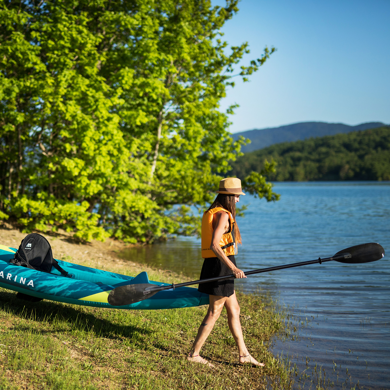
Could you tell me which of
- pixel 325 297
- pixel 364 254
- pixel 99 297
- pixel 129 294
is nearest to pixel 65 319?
pixel 99 297

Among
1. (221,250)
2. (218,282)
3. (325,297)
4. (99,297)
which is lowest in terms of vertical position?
(325,297)

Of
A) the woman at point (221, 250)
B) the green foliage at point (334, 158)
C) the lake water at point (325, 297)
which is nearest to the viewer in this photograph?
the woman at point (221, 250)

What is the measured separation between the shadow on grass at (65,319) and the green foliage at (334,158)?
117m

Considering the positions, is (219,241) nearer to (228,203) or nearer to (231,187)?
(228,203)

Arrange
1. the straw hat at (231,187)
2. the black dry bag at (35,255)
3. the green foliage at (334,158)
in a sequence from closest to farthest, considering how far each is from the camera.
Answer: the straw hat at (231,187) → the black dry bag at (35,255) → the green foliage at (334,158)

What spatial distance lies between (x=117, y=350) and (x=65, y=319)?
1.17 meters

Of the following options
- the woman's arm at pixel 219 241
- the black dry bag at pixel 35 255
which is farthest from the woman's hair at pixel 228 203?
the black dry bag at pixel 35 255

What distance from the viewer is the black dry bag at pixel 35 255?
19.7 ft

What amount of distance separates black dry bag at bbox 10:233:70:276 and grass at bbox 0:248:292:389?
0.57m

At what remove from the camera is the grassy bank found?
12.8 feet

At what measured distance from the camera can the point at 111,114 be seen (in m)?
12.4

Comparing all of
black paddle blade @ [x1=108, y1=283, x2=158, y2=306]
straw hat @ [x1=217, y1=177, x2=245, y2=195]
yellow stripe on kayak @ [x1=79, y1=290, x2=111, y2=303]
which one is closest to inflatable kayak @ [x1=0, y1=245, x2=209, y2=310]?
yellow stripe on kayak @ [x1=79, y1=290, x2=111, y2=303]

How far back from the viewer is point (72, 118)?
11914mm

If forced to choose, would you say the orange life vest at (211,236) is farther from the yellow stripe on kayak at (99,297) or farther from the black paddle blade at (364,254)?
the black paddle blade at (364,254)
